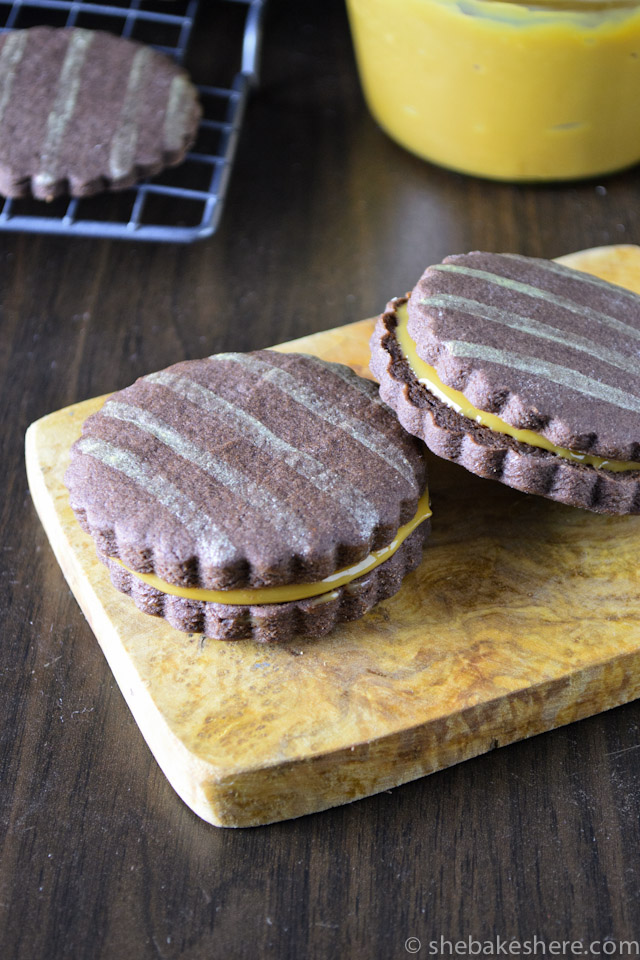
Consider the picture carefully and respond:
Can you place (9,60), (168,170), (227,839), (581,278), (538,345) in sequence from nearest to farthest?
(227,839) < (538,345) < (581,278) < (9,60) < (168,170)

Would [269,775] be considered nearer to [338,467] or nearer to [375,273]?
[338,467]

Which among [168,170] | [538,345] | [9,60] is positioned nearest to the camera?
Result: [538,345]

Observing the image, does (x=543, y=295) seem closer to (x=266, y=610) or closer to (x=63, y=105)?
(x=266, y=610)

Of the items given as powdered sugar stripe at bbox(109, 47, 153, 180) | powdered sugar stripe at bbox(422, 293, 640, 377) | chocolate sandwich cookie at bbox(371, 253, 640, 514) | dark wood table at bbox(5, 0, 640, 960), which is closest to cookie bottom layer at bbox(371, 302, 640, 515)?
chocolate sandwich cookie at bbox(371, 253, 640, 514)

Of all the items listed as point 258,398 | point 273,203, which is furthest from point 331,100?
point 258,398

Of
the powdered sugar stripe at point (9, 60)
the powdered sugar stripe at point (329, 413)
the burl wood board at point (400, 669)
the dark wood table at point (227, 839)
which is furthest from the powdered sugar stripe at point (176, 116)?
the burl wood board at point (400, 669)

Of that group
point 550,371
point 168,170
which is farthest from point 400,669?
point 168,170
